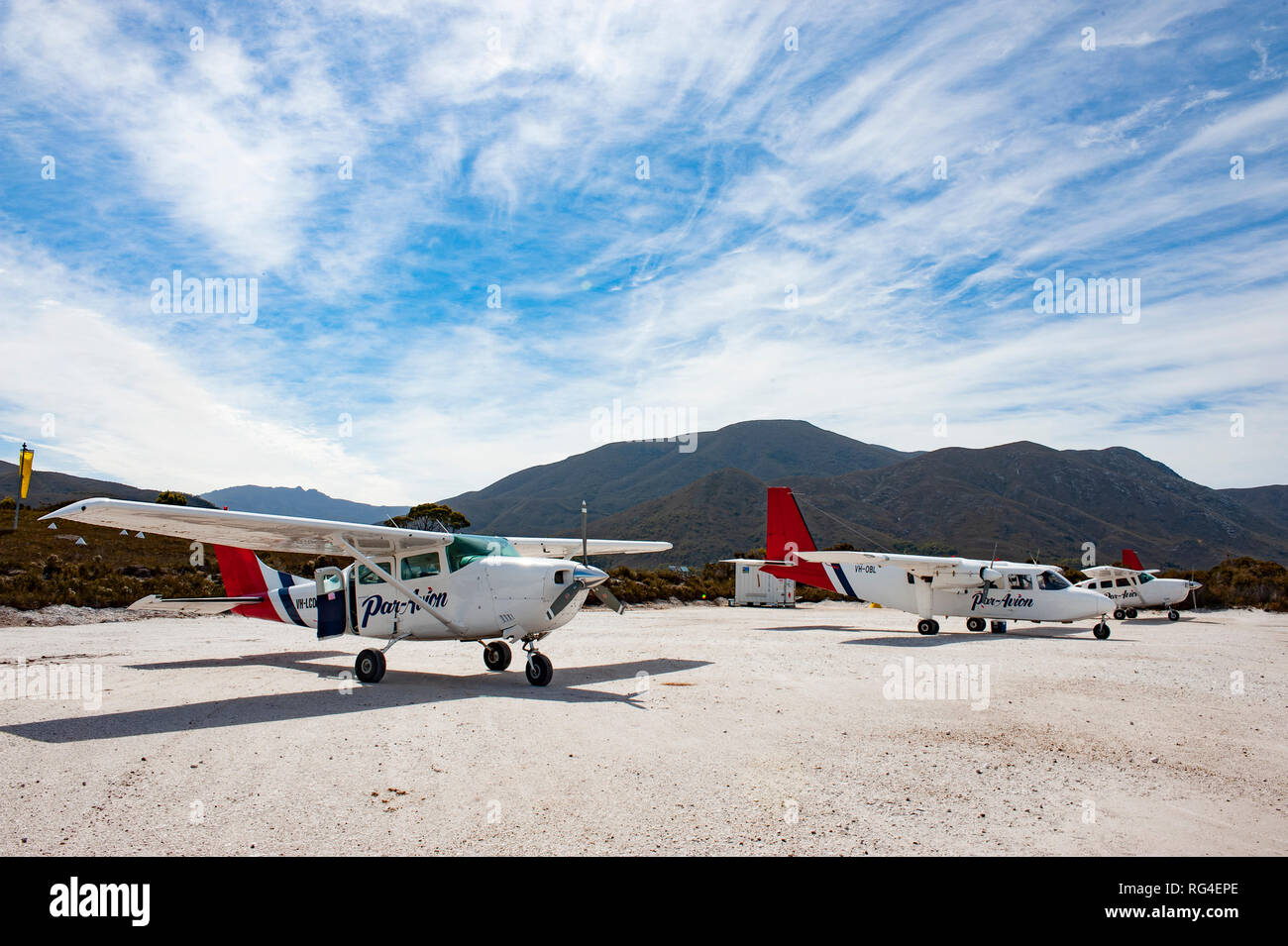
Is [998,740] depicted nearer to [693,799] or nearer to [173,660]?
[693,799]

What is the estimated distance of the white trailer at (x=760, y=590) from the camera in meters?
35.5

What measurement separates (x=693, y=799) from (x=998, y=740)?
13.8ft

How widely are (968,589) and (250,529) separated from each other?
66.8ft

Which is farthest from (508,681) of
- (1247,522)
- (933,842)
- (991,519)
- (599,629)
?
(1247,522)

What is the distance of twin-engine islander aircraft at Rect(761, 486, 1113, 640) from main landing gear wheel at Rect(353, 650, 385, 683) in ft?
43.9

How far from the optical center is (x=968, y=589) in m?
22.3

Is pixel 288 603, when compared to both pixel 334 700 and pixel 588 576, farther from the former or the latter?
pixel 588 576

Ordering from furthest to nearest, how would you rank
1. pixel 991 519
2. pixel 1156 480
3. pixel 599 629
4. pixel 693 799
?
pixel 1156 480 → pixel 991 519 → pixel 599 629 → pixel 693 799

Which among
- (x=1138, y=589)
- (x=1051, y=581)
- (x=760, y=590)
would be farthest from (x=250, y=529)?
(x=1138, y=589)

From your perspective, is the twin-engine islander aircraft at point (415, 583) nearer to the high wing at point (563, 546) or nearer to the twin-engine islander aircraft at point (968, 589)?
the high wing at point (563, 546)

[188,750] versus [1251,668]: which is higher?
[188,750]

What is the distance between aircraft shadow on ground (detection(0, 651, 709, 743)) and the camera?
8.10m

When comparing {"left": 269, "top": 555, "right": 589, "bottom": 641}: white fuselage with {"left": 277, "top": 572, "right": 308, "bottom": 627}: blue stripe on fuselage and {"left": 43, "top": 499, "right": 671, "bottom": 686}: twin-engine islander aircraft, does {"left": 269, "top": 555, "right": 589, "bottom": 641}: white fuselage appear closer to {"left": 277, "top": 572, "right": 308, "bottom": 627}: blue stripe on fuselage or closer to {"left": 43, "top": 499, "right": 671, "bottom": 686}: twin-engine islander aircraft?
{"left": 43, "top": 499, "right": 671, "bottom": 686}: twin-engine islander aircraft

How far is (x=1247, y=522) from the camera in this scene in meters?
161
